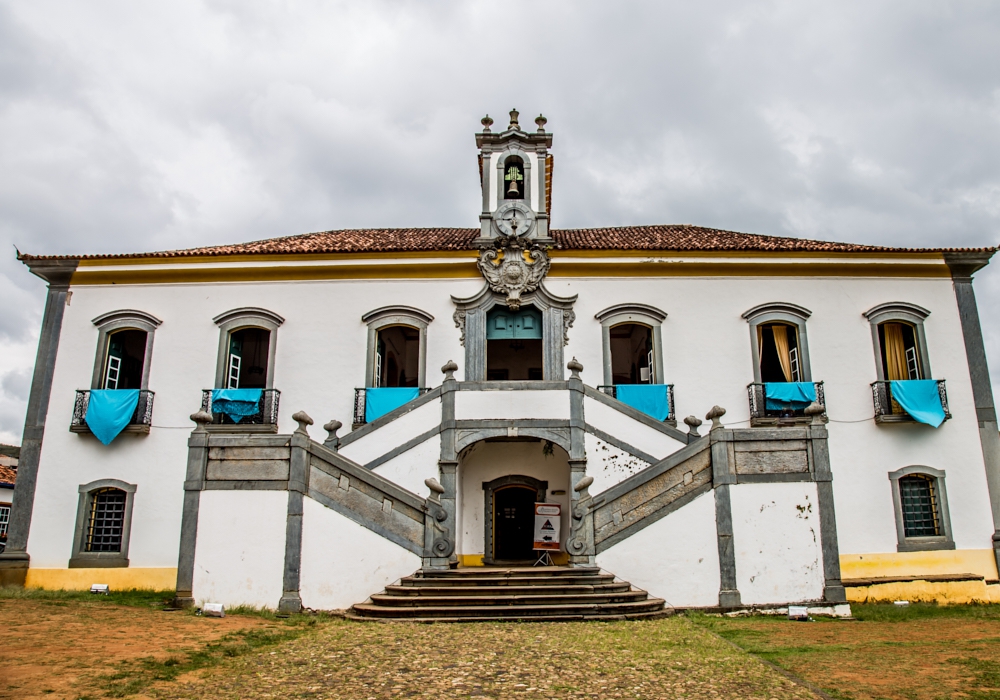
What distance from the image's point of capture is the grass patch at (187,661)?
5.72m

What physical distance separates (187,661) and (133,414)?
937 cm

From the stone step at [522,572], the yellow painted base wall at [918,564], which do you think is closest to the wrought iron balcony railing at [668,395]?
the yellow painted base wall at [918,564]

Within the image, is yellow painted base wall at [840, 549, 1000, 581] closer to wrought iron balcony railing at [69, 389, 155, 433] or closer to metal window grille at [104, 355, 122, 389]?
wrought iron balcony railing at [69, 389, 155, 433]

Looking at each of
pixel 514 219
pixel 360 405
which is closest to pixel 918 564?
pixel 514 219

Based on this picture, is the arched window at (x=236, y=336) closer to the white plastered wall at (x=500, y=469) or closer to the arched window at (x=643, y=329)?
the white plastered wall at (x=500, y=469)

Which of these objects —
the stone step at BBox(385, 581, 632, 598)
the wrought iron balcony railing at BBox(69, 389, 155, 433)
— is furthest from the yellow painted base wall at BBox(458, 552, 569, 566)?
the wrought iron balcony railing at BBox(69, 389, 155, 433)

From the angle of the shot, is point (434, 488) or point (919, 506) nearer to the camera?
point (434, 488)

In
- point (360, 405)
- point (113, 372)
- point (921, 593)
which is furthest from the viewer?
point (113, 372)

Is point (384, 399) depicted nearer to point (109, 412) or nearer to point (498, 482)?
point (498, 482)

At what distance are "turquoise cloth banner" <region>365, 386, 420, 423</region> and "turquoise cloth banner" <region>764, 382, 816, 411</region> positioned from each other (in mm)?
7107

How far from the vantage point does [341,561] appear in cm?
1040

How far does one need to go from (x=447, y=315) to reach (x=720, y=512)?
7.20m

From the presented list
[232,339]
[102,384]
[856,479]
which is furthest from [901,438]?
[102,384]

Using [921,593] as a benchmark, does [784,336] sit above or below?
above
